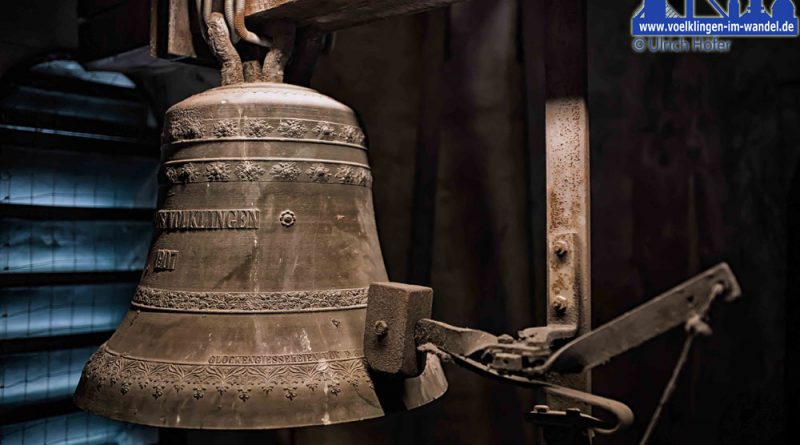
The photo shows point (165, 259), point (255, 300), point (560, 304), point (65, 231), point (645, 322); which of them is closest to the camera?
point (645, 322)

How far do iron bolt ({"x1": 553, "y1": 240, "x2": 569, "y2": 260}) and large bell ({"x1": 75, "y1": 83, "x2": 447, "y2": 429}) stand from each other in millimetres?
400

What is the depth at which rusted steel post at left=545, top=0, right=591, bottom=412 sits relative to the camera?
52.1 inches

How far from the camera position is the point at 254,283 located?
1.47 m

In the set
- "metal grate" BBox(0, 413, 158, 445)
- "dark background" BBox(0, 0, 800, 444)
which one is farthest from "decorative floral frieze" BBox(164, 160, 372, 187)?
"metal grate" BBox(0, 413, 158, 445)

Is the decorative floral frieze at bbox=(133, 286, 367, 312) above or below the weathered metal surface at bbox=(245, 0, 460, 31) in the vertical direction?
below

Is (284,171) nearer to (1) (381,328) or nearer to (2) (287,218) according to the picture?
(2) (287,218)

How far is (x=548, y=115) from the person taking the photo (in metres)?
1.39

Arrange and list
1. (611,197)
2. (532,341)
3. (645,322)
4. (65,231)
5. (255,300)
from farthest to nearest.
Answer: (611,197), (65,231), (255,300), (532,341), (645,322)

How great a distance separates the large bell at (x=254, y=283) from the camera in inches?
53.6

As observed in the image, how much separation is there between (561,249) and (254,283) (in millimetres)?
616

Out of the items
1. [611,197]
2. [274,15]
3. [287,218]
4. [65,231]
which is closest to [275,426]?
[287,218]

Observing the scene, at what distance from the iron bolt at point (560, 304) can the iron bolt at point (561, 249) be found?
0.25ft

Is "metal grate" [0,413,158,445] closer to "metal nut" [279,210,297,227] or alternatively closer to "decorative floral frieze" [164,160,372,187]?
"decorative floral frieze" [164,160,372,187]

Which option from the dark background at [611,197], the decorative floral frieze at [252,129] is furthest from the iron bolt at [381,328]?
the dark background at [611,197]
